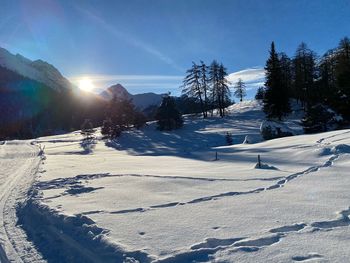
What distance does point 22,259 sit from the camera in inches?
247

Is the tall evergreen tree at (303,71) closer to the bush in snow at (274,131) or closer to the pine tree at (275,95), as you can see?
the pine tree at (275,95)

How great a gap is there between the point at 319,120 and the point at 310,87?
29.2 metres

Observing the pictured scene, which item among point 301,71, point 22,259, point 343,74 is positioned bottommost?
point 22,259

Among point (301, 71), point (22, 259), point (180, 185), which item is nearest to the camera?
point (22, 259)

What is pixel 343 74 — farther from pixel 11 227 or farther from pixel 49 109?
pixel 49 109

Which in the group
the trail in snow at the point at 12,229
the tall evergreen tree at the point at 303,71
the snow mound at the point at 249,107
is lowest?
the trail in snow at the point at 12,229

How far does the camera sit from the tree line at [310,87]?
3438cm

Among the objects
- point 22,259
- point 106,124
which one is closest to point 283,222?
point 22,259

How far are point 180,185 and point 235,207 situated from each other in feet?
12.5

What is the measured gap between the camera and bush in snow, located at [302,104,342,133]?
111 ft

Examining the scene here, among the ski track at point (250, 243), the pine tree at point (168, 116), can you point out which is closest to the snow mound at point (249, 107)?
the pine tree at point (168, 116)

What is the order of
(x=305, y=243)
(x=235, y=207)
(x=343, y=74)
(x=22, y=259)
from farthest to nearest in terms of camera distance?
(x=343, y=74), (x=235, y=207), (x=22, y=259), (x=305, y=243)

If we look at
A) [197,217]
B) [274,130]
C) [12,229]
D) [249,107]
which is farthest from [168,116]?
[197,217]

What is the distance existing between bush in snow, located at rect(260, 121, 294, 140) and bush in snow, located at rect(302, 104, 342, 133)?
7.54ft
